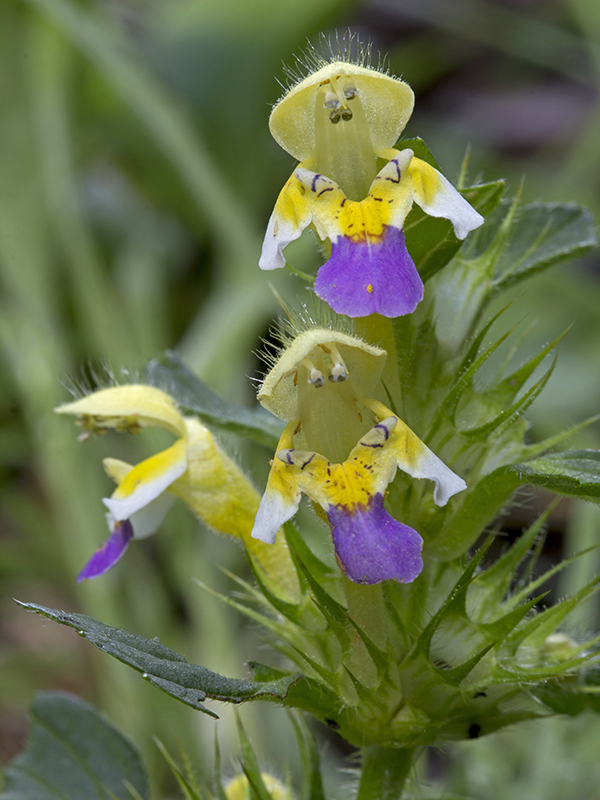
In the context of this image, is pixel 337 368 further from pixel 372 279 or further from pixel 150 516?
pixel 150 516

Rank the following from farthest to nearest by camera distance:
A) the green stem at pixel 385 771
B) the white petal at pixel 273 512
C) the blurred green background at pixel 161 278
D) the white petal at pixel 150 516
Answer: the blurred green background at pixel 161 278 < the white petal at pixel 150 516 < the green stem at pixel 385 771 < the white petal at pixel 273 512

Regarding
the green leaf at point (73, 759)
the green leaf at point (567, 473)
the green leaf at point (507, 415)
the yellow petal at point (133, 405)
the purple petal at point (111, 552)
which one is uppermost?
the yellow petal at point (133, 405)

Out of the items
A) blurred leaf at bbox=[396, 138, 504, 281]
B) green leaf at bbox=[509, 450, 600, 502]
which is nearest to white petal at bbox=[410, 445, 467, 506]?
green leaf at bbox=[509, 450, 600, 502]

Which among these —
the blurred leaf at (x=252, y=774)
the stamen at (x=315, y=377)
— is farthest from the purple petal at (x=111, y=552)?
the stamen at (x=315, y=377)

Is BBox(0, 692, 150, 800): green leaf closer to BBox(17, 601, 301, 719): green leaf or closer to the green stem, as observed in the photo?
the green stem

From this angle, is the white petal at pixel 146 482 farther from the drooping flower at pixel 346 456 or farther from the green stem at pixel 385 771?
the green stem at pixel 385 771

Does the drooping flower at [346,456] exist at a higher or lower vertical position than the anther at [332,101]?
lower
